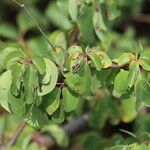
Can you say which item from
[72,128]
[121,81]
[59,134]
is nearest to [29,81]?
[121,81]

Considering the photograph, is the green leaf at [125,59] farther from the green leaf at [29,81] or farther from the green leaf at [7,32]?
the green leaf at [7,32]

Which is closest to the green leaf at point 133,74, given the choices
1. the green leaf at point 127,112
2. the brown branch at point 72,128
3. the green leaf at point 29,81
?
the green leaf at point 29,81

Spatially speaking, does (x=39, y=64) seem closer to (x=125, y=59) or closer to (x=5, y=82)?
(x=5, y=82)

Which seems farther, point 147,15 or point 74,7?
point 147,15

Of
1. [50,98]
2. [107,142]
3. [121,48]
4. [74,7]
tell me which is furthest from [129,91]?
[121,48]

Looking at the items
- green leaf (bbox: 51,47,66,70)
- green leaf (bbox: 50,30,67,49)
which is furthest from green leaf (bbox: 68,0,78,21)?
green leaf (bbox: 51,47,66,70)

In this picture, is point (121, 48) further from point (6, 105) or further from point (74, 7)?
point (6, 105)

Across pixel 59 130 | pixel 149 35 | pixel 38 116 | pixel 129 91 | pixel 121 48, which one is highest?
pixel 38 116
